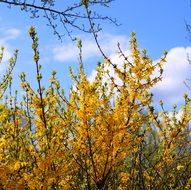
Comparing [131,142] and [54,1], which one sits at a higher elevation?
[54,1]

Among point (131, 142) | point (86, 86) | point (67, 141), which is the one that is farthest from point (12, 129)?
point (131, 142)

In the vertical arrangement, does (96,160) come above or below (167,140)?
below

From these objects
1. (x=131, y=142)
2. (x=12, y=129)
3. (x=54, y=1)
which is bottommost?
(x=131, y=142)

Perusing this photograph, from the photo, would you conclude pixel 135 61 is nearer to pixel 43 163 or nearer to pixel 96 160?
pixel 96 160

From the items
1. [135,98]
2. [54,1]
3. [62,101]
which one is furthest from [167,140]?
[54,1]

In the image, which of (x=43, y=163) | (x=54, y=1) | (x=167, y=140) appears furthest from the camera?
(x=167, y=140)

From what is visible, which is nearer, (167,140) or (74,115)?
(74,115)

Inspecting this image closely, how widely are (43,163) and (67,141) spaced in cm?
130

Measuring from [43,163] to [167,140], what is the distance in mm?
4080

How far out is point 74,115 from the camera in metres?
7.39

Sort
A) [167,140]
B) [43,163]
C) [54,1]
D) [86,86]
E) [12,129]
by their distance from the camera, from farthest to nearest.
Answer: [167,140] → [12,129] → [86,86] → [54,1] → [43,163]

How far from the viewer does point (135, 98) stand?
7281 mm

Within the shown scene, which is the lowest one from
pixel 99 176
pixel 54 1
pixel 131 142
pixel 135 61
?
pixel 99 176

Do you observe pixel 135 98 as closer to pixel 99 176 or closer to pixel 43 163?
pixel 99 176
